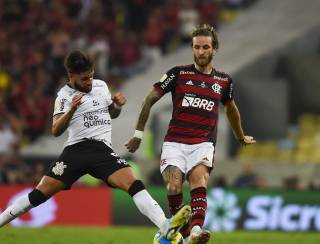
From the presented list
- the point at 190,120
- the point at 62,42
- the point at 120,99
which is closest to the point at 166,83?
the point at 190,120

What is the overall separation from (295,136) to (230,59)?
2.75 m

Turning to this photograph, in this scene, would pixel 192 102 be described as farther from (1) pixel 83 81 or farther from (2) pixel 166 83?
(1) pixel 83 81

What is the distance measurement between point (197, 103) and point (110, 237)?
205 inches

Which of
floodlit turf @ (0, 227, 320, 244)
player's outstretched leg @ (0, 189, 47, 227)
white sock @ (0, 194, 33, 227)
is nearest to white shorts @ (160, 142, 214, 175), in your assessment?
player's outstretched leg @ (0, 189, 47, 227)

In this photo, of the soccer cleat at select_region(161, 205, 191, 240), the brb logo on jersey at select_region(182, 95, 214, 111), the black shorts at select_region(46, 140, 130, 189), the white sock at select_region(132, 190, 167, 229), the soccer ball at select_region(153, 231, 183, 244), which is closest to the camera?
the soccer cleat at select_region(161, 205, 191, 240)

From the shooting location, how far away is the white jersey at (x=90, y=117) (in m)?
12.0

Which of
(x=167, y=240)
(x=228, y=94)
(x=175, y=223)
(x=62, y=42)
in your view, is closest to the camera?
(x=175, y=223)

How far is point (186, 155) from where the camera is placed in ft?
40.1

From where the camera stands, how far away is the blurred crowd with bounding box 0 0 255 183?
25.2 m

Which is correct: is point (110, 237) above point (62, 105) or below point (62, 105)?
below

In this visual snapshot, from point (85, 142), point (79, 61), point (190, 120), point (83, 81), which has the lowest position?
point (85, 142)

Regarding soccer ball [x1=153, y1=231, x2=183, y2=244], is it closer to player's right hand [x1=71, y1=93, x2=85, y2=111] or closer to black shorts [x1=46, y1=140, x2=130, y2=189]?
black shorts [x1=46, y1=140, x2=130, y2=189]

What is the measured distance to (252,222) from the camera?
20578 millimetres

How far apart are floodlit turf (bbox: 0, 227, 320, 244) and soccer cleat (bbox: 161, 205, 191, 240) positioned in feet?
12.6
